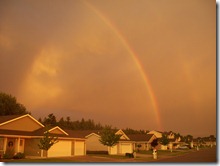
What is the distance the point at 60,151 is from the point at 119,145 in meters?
16.1

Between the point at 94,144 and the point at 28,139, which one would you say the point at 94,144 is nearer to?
the point at 94,144

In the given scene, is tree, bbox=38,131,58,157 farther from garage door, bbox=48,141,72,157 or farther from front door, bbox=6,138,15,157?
front door, bbox=6,138,15,157

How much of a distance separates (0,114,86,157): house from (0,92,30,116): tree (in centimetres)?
3288

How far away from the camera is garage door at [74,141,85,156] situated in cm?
4136

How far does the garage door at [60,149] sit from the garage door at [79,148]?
1.52 meters

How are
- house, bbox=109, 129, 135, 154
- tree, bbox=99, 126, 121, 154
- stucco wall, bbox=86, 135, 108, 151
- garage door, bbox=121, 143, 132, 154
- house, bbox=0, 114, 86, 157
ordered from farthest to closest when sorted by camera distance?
1. garage door, bbox=121, 143, 132, 154
2. stucco wall, bbox=86, 135, 108, 151
3. house, bbox=109, 129, 135, 154
4. tree, bbox=99, 126, 121, 154
5. house, bbox=0, 114, 86, 157

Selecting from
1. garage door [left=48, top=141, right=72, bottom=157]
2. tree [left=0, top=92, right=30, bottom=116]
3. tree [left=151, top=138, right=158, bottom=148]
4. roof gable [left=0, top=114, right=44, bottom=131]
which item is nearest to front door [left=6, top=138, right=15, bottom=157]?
roof gable [left=0, top=114, right=44, bottom=131]

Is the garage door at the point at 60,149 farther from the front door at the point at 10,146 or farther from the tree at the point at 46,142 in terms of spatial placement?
the front door at the point at 10,146

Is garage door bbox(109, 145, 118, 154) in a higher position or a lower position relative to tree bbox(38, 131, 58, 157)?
lower

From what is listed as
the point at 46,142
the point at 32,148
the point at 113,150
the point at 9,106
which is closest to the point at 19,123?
the point at 32,148

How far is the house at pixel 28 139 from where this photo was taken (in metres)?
33.8

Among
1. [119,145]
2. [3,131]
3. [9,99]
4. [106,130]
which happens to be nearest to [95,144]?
[119,145]

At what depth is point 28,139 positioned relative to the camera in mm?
36531

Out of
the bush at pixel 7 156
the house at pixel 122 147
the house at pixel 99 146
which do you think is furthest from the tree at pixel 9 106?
the bush at pixel 7 156
